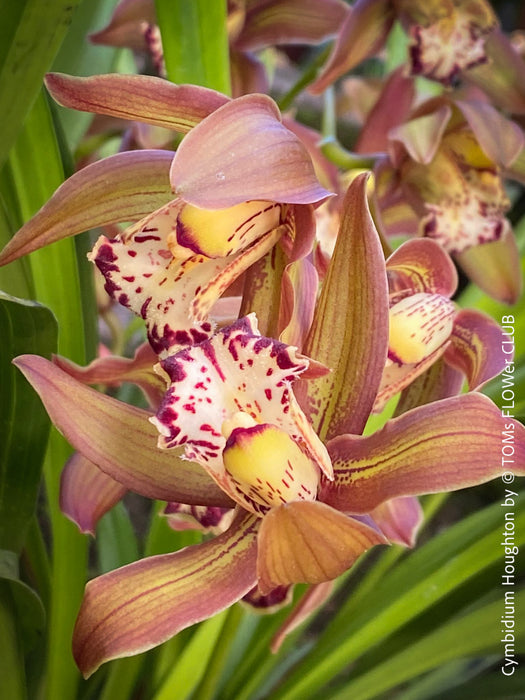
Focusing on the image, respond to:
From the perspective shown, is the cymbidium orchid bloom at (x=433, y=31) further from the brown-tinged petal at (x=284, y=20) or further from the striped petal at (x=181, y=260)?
the striped petal at (x=181, y=260)

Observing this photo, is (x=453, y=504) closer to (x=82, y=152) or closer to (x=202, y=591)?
(x=82, y=152)

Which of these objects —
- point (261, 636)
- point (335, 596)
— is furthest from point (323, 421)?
point (335, 596)

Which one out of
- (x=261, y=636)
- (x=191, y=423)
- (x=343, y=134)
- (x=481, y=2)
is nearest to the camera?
(x=191, y=423)

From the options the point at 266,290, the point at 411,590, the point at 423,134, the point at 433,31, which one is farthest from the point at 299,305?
the point at 433,31

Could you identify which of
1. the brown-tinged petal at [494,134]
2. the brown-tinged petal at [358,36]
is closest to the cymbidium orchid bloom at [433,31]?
the brown-tinged petal at [358,36]

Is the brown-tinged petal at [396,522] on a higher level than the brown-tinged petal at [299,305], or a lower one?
lower

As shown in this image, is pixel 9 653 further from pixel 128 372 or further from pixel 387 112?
pixel 387 112
